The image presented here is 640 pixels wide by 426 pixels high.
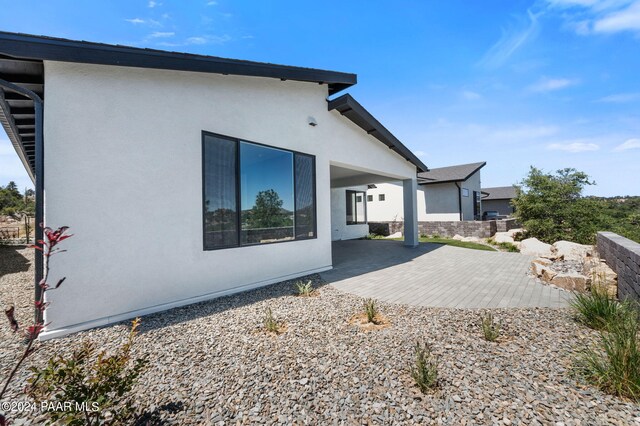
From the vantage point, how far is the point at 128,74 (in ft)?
15.2

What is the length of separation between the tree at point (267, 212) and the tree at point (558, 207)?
48.6 ft

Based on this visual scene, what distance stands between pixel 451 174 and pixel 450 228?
567 centimetres

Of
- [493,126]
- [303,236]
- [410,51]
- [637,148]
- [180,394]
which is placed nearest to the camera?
[180,394]

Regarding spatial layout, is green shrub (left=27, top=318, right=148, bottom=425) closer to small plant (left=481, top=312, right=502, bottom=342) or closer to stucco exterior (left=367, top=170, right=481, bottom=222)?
small plant (left=481, top=312, right=502, bottom=342)

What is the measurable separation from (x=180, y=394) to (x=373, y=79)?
11144 mm

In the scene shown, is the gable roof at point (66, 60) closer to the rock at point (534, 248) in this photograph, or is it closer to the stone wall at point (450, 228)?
the rock at point (534, 248)

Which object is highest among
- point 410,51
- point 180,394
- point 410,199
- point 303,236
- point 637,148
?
point 410,51

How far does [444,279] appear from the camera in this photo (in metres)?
7.01

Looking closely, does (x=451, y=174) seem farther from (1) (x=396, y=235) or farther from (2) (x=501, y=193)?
(2) (x=501, y=193)

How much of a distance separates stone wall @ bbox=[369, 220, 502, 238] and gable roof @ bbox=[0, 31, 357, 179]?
15.4 metres

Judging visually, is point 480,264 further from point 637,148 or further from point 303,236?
point 637,148

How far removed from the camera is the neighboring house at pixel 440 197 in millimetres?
20828

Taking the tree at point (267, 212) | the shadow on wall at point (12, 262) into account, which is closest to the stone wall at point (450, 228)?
the tree at point (267, 212)

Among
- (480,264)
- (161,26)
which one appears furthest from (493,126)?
(161,26)
